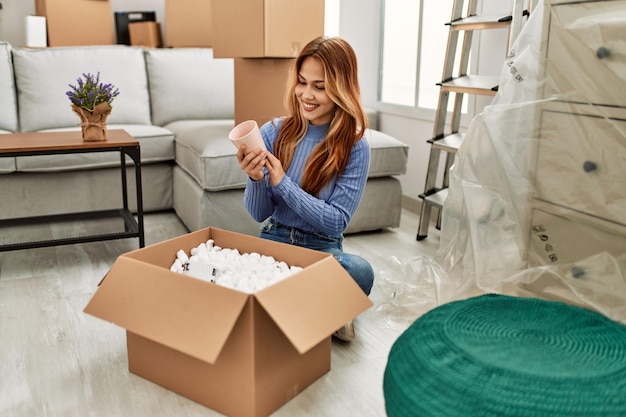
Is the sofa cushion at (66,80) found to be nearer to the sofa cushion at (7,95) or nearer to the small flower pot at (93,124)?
the sofa cushion at (7,95)

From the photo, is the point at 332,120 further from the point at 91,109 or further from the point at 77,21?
the point at 77,21

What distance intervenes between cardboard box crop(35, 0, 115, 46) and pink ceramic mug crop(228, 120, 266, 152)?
10.2ft

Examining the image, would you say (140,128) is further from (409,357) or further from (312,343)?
(409,357)

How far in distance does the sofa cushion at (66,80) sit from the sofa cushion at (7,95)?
37mm

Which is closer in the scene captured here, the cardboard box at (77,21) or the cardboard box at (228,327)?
the cardboard box at (228,327)

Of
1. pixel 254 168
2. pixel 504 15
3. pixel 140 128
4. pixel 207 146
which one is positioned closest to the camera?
pixel 254 168

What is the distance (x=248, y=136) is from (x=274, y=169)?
0.16m

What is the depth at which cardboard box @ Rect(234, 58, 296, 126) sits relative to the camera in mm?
2660

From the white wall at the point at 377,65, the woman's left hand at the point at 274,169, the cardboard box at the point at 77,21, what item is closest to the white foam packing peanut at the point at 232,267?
the woman's left hand at the point at 274,169

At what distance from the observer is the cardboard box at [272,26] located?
250 cm

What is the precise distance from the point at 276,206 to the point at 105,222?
57.3 inches

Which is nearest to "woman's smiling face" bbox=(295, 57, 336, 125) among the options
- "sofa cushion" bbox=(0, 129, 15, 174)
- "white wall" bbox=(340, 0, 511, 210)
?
"white wall" bbox=(340, 0, 511, 210)

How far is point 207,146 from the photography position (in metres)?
2.65

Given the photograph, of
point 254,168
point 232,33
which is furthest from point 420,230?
point 254,168
